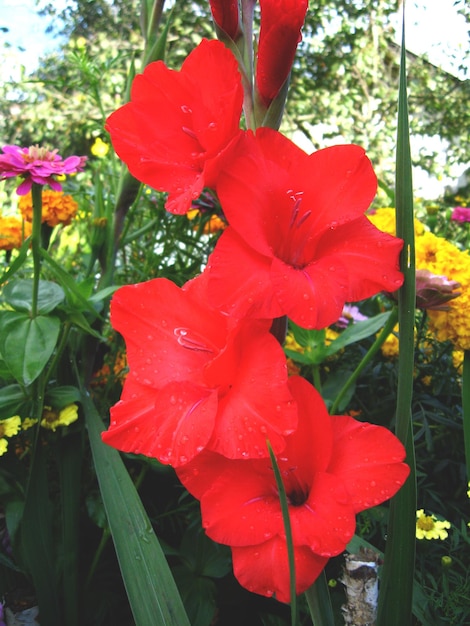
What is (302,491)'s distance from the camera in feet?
1.70

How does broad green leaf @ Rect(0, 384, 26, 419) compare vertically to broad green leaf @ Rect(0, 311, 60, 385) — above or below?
below

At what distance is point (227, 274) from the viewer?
439mm

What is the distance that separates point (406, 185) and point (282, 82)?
0.14 m

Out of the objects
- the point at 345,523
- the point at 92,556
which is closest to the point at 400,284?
the point at 345,523

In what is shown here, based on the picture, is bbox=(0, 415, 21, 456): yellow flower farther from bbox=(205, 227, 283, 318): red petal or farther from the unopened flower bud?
the unopened flower bud

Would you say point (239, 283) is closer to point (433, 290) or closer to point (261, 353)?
point (261, 353)

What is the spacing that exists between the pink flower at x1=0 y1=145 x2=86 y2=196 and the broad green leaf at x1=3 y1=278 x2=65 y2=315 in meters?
0.14

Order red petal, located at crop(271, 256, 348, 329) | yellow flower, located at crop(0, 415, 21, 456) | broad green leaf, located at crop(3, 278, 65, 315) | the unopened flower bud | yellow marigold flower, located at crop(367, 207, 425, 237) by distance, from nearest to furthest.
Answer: red petal, located at crop(271, 256, 348, 329) → the unopened flower bud → yellow flower, located at crop(0, 415, 21, 456) → broad green leaf, located at crop(3, 278, 65, 315) → yellow marigold flower, located at crop(367, 207, 425, 237)

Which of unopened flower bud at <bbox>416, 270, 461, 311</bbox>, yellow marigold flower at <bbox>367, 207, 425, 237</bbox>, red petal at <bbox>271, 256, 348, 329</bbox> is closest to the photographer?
red petal at <bbox>271, 256, 348, 329</bbox>

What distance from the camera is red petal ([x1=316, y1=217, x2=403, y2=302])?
447 mm

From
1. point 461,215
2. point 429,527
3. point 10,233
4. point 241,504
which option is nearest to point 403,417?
point 241,504

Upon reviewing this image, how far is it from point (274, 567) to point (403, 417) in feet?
0.54

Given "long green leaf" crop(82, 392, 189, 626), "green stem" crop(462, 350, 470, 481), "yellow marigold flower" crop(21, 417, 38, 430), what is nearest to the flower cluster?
"long green leaf" crop(82, 392, 189, 626)

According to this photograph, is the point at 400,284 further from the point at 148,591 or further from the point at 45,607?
the point at 45,607
